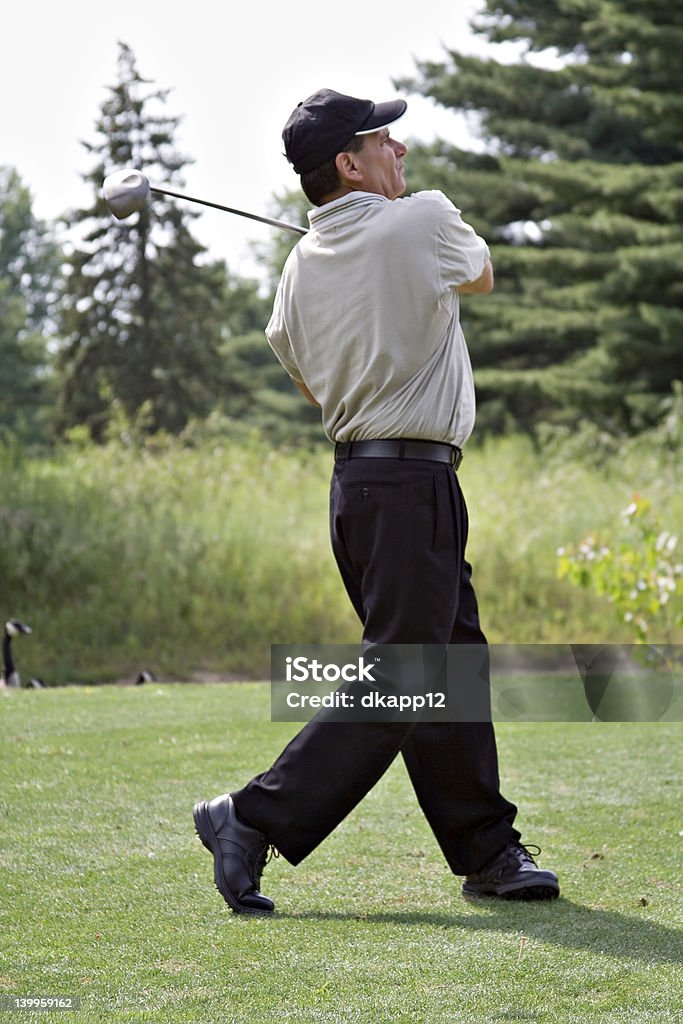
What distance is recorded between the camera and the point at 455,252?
265 cm

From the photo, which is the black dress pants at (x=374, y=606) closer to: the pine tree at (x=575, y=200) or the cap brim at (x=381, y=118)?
the cap brim at (x=381, y=118)

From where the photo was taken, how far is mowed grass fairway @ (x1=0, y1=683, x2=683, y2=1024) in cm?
206

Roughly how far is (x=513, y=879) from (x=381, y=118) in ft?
5.44

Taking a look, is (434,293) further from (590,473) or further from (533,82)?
(533,82)

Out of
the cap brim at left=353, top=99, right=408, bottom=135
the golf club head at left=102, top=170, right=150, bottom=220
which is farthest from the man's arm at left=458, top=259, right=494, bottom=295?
the golf club head at left=102, top=170, right=150, bottom=220

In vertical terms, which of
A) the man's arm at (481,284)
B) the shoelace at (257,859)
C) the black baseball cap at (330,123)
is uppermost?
the black baseball cap at (330,123)

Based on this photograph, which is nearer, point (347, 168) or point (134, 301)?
point (347, 168)

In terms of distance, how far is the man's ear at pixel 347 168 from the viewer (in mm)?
2777

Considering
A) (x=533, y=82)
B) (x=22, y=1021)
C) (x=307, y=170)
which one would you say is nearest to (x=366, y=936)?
(x=22, y=1021)

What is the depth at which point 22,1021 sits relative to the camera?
1945mm

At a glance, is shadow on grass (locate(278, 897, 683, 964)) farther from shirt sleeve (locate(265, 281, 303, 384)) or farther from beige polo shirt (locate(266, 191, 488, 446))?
shirt sleeve (locate(265, 281, 303, 384))

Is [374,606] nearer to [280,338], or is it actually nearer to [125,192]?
[280,338]

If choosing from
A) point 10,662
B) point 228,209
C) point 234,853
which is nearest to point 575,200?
point 10,662

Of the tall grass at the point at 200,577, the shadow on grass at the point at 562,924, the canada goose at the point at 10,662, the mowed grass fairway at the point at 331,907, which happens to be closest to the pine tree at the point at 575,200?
the tall grass at the point at 200,577
